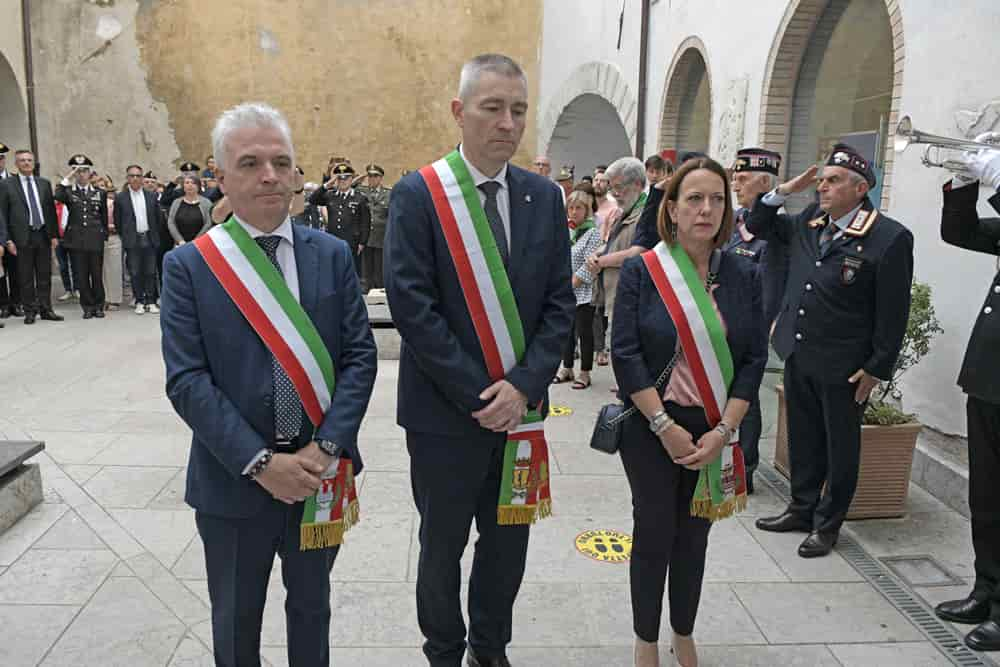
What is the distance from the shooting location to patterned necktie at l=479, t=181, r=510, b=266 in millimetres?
2314

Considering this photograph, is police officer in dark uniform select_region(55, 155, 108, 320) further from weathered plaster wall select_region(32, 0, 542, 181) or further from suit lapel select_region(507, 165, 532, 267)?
suit lapel select_region(507, 165, 532, 267)

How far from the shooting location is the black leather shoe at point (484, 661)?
261 cm

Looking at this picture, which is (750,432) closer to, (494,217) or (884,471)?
(884,471)

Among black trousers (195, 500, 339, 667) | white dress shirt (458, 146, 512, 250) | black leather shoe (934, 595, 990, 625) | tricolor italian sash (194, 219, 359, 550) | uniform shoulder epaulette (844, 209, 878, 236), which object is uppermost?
white dress shirt (458, 146, 512, 250)

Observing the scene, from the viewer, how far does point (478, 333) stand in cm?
229

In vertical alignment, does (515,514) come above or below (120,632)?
above

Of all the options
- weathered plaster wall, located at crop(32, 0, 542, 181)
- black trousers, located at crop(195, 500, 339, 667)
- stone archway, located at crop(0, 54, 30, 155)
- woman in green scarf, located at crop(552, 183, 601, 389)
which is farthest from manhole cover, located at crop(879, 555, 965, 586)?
stone archway, located at crop(0, 54, 30, 155)

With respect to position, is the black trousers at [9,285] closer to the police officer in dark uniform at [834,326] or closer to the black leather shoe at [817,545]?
the police officer in dark uniform at [834,326]

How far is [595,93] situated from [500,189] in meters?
10.8

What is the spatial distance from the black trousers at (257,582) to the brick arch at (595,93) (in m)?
9.46

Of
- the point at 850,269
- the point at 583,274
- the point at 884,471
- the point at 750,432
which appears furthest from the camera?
the point at 583,274

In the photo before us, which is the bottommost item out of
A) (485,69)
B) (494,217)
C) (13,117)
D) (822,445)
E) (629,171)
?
(822,445)

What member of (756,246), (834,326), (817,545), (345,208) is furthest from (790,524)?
(345,208)

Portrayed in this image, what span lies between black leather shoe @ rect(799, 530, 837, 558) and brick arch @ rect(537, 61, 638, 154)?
793cm
